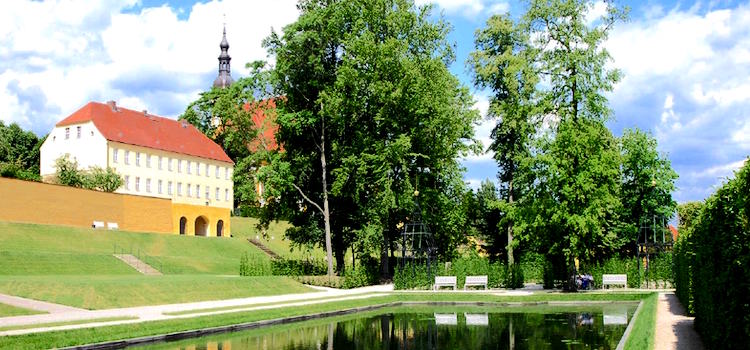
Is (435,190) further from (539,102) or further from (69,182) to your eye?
(69,182)

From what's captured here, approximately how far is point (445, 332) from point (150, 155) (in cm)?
5460

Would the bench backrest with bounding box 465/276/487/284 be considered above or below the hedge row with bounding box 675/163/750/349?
below

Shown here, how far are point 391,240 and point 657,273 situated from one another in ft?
Answer: 51.5

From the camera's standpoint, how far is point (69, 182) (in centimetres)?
5797

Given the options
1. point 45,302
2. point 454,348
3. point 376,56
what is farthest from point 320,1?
point 454,348

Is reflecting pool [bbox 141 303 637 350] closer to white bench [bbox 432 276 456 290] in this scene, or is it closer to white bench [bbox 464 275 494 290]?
white bench [bbox 464 275 494 290]

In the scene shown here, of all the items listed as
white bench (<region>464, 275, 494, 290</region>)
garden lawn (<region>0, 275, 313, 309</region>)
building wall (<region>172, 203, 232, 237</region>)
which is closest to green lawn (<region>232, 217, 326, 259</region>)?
building wall (<region>172, 203, 232, 237</region>)

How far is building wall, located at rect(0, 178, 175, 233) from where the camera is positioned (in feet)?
148

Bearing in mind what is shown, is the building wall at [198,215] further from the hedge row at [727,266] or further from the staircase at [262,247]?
the hedge row at [727,266]

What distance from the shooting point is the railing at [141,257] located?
4188 centimetres

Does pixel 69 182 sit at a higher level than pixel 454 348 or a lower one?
higher

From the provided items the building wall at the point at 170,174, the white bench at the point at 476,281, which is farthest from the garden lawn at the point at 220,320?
the building wall at the point at 170,174

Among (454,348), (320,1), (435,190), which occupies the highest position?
(320,1)

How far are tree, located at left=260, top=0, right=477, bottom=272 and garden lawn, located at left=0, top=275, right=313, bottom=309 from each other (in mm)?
11080
